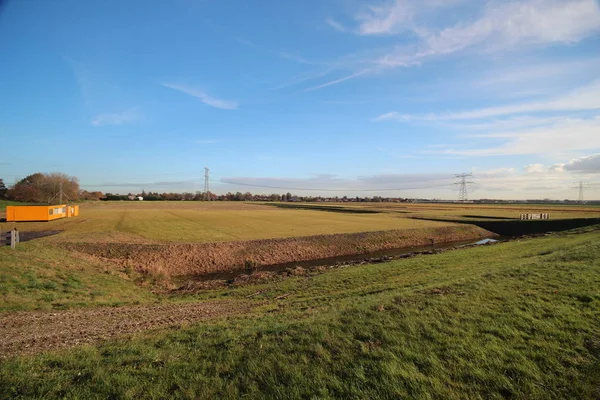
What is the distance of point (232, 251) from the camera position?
2925 cm

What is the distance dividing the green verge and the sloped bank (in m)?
3.64

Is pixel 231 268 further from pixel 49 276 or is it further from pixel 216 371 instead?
pixel 216 371

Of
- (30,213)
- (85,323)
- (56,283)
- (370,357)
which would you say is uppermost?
(30,213)

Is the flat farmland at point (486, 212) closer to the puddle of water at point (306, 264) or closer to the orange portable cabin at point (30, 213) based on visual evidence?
the puddle of water at point (306, 264)

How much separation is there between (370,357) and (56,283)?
1719 centimetres

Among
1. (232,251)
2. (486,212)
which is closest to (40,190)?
(232,251)

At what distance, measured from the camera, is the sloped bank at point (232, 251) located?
25.5m

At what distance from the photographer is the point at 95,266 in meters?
21.8

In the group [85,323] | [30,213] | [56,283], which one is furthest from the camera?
[30,213]

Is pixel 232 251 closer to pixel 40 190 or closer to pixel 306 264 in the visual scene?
pixel 306 264

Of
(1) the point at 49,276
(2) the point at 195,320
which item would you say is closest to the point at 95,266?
(1) the point at 49,276

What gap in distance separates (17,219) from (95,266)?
1272 inches

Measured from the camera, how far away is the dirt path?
817 cm

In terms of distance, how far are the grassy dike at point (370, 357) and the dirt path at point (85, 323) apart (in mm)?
1479
